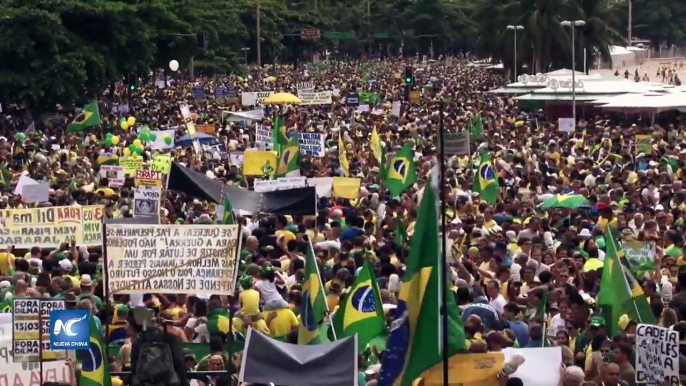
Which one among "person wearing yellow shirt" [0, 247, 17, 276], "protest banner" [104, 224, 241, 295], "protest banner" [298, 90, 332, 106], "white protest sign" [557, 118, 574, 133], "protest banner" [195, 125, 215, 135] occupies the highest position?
"protest banner" [104, 224, 241, 295]

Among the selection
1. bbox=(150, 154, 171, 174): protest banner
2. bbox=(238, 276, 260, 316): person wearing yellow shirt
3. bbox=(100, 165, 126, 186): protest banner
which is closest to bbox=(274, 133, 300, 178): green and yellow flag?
bbox=(150, 154, 171, 174): protest banner

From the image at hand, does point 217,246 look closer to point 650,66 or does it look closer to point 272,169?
point 272,169

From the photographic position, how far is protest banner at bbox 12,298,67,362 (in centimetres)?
1015

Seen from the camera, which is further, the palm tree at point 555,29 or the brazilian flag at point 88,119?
the palm tree at point 555,29

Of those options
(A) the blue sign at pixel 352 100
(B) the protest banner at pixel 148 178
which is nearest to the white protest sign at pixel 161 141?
(B) the protest banner at pixel 148 178

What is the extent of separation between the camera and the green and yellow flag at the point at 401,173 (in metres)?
21.5

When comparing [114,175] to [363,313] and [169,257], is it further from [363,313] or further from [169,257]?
[363,313]

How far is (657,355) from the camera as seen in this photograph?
933 cm

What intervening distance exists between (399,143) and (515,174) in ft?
27.9

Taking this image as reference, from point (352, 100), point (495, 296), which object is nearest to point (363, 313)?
point (495, 296)

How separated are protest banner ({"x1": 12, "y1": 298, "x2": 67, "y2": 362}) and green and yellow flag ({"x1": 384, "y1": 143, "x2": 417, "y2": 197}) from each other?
11.6 m

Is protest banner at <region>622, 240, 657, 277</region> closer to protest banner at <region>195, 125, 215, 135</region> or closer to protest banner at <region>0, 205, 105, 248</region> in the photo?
protest banner at <region>0, 205, 105, 248</region>

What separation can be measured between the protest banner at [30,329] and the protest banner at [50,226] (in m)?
4.66

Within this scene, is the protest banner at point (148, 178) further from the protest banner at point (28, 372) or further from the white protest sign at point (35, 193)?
the protest banner at point (28, 372)
